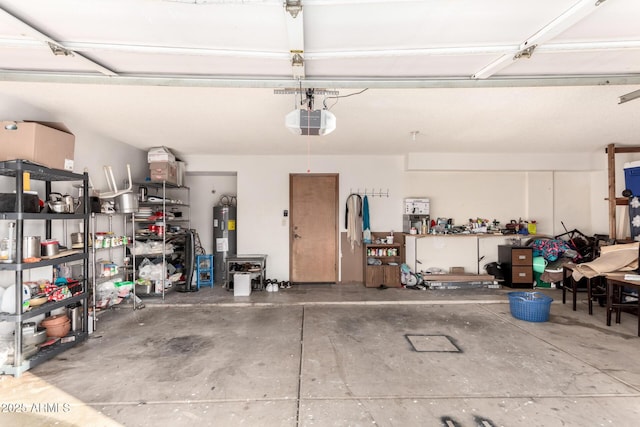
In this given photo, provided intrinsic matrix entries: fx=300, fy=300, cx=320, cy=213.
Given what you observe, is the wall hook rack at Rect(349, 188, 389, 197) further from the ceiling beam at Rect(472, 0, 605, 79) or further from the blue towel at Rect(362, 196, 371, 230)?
the ceiling beam at Rect(472, 0, 605, 79)

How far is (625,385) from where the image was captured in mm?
2398

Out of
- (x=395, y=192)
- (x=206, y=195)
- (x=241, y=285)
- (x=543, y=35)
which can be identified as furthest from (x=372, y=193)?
(x=543, y=35)

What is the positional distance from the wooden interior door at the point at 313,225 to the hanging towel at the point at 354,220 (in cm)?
27

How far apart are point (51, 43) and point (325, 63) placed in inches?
70.3

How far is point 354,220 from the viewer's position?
578 centimetres

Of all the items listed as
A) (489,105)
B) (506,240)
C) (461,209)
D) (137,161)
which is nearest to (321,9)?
(489,105)

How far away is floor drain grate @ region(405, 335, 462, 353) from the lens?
119 inches

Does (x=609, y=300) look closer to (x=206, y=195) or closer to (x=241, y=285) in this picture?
(x=241, y=285)

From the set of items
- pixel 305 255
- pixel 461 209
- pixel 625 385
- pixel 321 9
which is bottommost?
pixel 625 385

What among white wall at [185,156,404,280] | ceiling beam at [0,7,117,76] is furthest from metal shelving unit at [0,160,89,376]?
white wall at [185,156,404,280]

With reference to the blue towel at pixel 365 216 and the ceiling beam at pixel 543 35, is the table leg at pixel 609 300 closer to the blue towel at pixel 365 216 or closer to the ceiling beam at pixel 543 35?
the ceiling beam at pixel 543 35

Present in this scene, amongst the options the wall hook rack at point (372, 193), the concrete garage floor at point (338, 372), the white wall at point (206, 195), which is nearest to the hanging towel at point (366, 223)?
the wall hook rack at point (372, 193)

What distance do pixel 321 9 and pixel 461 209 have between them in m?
5.40

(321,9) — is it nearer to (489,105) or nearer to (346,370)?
(489,105)
